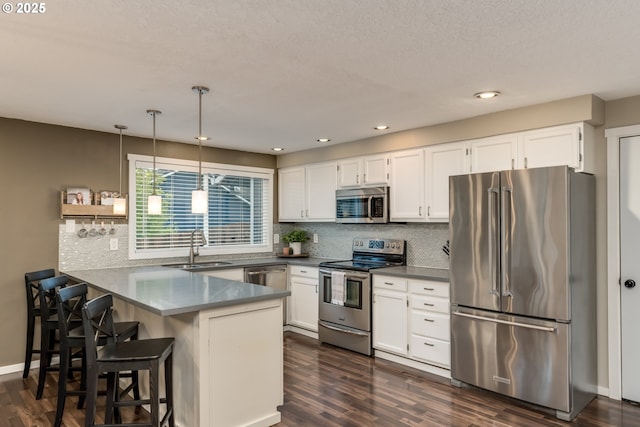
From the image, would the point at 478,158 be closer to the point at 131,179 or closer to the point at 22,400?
the point at 131,179

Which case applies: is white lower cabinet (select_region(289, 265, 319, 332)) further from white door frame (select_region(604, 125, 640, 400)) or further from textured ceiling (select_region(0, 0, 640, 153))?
white door frame (select_region(604, 125, 640, 400))

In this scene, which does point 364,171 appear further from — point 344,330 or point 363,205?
point 344,330

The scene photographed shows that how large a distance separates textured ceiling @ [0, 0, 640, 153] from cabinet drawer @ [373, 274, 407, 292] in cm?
157

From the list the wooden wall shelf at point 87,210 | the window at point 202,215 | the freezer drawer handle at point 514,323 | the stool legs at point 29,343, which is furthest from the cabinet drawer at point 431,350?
the stool legs at point 29,343

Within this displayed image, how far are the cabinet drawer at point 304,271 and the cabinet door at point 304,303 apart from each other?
0.05 meters

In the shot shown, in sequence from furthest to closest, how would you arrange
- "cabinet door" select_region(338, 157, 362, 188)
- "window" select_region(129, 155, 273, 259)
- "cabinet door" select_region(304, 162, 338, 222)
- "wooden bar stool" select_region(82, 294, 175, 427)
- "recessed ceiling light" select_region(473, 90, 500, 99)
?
"cabinet door" select_region(304, 162, 338, 222), "cabinet door" select_region(338, 157, 362, 188), "window" select_region(129, 155, 273, 259), "recessed ceiling light" select_region(473, 90, 500, 99), "wooden bar stool" select_region(82, 294, 175, 427)

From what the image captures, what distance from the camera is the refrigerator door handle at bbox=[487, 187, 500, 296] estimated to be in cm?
322

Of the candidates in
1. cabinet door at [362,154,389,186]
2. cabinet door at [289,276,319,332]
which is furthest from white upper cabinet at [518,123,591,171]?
cabinet door at [289,276,319,332]

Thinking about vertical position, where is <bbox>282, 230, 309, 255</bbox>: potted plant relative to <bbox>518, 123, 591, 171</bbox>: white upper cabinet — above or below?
below

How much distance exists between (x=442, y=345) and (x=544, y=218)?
1.45 meters

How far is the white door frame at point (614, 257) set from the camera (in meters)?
3.26

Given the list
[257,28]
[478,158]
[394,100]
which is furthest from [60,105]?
[478,158]

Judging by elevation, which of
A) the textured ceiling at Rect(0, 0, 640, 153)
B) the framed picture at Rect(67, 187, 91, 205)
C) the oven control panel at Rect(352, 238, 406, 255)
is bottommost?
the oven control panel at Rect(352, 238, 406, 255)

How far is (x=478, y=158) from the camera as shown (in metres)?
3.77
